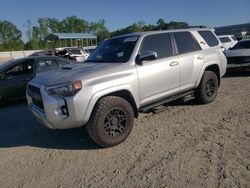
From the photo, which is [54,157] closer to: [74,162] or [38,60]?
[74,162]

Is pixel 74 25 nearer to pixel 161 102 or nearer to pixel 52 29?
pixel 52 29

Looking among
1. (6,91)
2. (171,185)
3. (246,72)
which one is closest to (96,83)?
(171,185)

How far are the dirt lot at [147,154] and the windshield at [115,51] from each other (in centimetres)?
144

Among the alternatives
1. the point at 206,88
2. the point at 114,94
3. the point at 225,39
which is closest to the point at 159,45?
the point at 114,94

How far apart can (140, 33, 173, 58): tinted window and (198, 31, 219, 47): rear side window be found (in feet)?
4.48

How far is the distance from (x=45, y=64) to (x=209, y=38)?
17.1 ft

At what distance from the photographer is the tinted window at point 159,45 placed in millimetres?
5645

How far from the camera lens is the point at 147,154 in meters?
4.48

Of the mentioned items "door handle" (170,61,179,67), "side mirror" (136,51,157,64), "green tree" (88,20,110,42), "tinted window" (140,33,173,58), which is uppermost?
"green tree" (88,20,110,42)

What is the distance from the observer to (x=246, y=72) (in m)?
11.6

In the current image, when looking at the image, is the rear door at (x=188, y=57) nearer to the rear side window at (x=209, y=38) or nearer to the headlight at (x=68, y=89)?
the rear side window at (x=209, y=38)

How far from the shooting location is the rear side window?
699 centimetres

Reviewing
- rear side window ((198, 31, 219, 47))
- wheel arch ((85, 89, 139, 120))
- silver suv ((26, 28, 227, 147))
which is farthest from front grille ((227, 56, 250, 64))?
wheel arch ((85, 89, 139, 120))

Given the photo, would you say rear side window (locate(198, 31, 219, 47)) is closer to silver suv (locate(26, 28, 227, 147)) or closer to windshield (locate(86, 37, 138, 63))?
silver suv (locate(26, 28, 227, 147))
